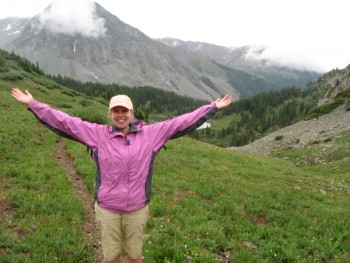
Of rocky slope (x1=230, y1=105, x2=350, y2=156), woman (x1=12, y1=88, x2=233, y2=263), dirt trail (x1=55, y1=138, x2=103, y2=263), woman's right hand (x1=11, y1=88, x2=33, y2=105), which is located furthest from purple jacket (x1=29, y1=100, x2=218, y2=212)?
rocky slope (x1=230, y1=105, x2=350, y2=156)

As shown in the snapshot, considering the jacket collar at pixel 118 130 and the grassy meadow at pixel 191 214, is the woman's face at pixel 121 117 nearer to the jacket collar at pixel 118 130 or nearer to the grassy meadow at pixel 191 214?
the jacket collar at pixel 118 130

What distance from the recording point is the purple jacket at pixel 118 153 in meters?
7.01

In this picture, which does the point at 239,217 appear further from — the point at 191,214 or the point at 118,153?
the point at 118,153

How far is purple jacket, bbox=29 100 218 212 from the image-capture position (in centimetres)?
701

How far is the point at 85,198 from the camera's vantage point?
14.1m

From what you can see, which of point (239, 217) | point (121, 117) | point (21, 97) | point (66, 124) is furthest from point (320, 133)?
point (21, 97)

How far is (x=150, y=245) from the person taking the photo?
10438 millimetres

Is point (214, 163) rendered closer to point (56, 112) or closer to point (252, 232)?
point (252, 232)

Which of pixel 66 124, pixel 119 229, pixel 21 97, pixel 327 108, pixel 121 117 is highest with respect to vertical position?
pixel 327 108

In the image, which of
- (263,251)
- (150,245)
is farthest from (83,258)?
(263,251)

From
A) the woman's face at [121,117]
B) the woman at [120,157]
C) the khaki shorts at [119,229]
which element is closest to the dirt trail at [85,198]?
the khaki shorts at [119,229]

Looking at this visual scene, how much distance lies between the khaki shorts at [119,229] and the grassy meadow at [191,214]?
7.60ft

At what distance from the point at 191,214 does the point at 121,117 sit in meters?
7.15

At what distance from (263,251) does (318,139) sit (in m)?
46.4
